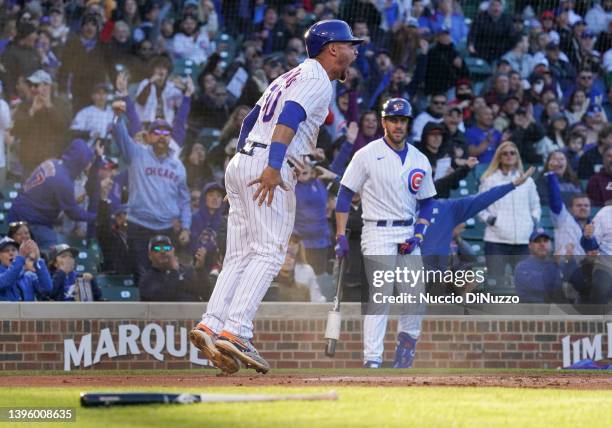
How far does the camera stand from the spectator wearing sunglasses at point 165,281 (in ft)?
37.0

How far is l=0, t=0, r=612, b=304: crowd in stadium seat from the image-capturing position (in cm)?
1182

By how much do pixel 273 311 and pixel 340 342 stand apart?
2.09ft

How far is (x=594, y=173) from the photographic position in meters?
14.0

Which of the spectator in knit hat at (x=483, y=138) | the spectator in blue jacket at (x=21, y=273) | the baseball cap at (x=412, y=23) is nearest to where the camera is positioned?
the spectator in blue jacket at (x=21, y=273)

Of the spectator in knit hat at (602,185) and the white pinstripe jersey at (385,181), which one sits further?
the spectator in knit hat at (602,185)

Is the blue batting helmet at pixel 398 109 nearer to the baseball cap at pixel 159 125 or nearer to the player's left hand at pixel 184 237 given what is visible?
the player's left hand at pixel 184 237

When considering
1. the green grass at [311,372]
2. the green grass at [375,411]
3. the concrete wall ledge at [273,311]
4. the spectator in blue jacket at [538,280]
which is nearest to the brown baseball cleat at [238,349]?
the green grass at [375,411]

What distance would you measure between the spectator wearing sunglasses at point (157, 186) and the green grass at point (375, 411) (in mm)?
6109

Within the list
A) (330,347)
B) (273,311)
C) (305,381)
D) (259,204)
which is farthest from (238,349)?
(273,311)

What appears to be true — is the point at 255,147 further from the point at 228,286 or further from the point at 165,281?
the point at 165,281

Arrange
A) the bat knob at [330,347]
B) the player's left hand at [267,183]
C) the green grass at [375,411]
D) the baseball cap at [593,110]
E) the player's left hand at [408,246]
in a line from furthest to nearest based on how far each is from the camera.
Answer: the baseball cap at [593,110] < the player's left hand at [408,246] < the bat knob at [330,347] < the player's left hand at [267,183] < the green grass at [375,411]

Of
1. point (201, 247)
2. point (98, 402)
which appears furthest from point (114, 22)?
point (98, 402)

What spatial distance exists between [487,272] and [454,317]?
1.56m

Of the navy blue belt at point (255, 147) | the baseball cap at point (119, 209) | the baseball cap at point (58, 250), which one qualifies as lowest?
the baseball cap at point (58, 250)
